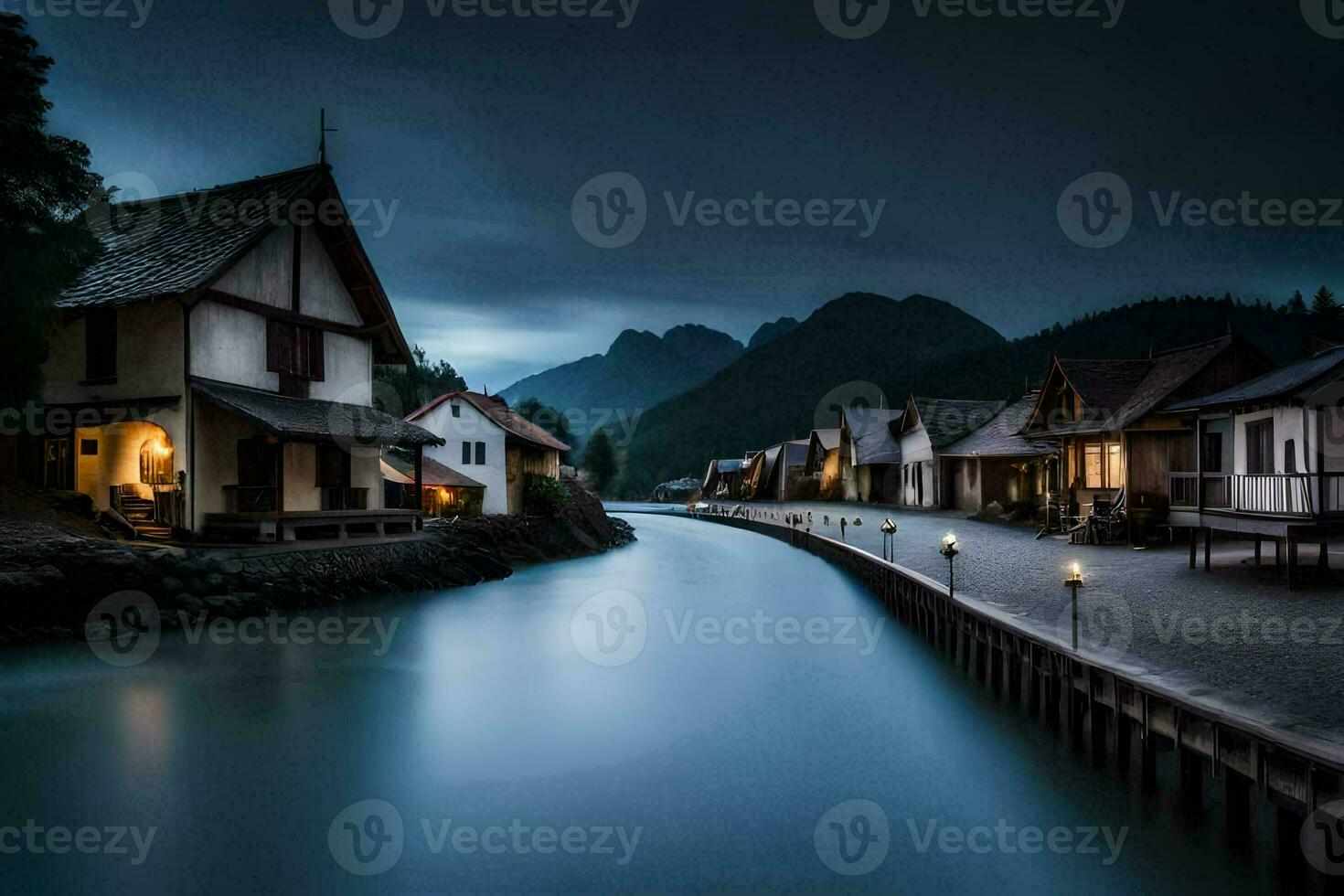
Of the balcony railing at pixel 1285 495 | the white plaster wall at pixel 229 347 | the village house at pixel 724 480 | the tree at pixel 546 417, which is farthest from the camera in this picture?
the village house at pixel 724 480

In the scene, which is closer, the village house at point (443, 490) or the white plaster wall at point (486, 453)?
the village house at point (443, 490)

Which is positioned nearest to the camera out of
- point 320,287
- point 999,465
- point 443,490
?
point 320,287

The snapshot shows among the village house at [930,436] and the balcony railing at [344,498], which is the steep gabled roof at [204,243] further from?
the village house at [930,436]

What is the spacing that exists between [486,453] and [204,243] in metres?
16.8

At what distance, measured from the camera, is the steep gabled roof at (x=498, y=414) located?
3672 cm

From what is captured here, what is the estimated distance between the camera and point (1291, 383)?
1427cm

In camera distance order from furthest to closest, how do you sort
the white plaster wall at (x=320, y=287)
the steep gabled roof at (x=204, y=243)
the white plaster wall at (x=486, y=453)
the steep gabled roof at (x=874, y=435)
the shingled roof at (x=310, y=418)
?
1. the steep gabled roof at (x=874, y=435)
2. the white plaster wall at (x=486, y=453)
3. the white plaster wall at (x=320, y=287)
4. the steep gabled roof at (x=204, y=243)
5. the shingled roof at (x=310, y=418)

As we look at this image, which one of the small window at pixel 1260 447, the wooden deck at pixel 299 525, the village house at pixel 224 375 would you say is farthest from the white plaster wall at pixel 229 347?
the small window at pixel 1260 447

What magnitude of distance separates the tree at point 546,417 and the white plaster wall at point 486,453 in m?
36.1

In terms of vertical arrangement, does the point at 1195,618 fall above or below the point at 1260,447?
below

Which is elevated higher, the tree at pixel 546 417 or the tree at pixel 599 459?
the tree at pixel 546 417

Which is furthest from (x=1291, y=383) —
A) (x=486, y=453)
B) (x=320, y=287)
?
(x=486, y=453)

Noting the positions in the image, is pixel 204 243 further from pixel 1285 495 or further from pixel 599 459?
pixel 599 459

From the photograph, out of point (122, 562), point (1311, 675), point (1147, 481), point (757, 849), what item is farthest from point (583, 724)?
point (1147, 481)
